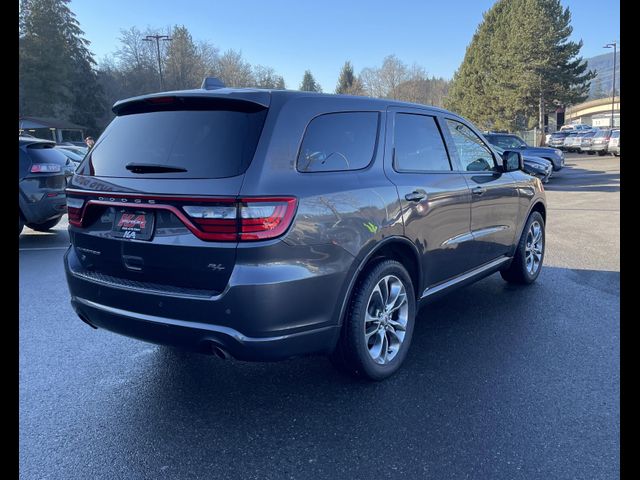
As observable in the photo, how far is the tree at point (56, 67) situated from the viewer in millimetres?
54125

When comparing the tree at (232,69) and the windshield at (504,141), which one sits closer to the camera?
the windshield at (504,141)

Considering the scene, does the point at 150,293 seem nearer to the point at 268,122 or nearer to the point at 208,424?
the point at 208,424

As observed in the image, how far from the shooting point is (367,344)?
3.26 metres

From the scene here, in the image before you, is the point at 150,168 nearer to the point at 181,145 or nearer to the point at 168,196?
the point at 181,145

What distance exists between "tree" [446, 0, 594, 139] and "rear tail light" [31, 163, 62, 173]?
46.6 meters

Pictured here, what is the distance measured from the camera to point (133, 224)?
9.16ft

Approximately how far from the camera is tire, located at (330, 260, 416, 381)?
3.09m

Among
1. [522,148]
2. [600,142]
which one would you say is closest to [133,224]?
[522,148]

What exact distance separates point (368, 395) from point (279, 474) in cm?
91

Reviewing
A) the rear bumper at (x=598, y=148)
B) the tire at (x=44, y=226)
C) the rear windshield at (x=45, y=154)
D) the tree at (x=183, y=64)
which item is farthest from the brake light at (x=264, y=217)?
the tree at (x=183, y=64)

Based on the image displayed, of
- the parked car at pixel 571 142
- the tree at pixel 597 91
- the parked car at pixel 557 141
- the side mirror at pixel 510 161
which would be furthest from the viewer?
the tree at pixel 597 91

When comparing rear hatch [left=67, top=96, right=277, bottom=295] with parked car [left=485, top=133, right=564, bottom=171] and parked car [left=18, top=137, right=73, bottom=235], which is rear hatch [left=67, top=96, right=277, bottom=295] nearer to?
parked car [left=18, top=137, right=73, bottom=235]

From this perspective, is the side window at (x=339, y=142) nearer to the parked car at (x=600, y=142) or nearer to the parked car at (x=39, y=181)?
the parked car at (x=39, y=181)
